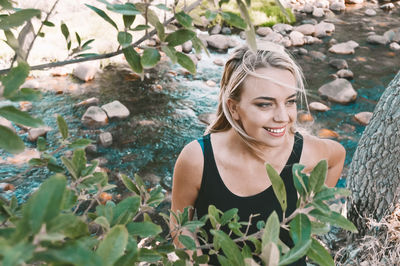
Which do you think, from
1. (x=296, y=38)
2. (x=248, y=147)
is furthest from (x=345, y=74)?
(x=248, y=147)

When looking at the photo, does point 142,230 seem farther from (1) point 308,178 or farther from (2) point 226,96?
(2) point 226,96

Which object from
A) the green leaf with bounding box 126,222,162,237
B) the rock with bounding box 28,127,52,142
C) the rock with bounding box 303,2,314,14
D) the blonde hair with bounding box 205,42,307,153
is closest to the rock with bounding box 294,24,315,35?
the rock with bounding box 303,2,314,14

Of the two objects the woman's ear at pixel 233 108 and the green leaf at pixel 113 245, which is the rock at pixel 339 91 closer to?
the woman's ear at pixel 233 108

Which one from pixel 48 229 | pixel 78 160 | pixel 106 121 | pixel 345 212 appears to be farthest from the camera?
pixel 106 121

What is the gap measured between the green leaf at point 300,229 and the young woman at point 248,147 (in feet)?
3.30

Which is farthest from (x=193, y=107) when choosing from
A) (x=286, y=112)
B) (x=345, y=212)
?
(x=286, y=112)

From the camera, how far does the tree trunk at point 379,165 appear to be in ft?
7.39

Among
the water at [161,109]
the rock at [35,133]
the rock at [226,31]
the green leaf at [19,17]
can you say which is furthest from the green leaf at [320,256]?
the rock at [226,31]

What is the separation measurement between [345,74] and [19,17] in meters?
6.12

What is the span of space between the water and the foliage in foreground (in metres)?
3.18

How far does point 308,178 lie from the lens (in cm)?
77

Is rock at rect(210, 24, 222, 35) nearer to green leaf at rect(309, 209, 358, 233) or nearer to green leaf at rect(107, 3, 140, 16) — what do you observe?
green leaf at rect(107, 3, 140, 16)

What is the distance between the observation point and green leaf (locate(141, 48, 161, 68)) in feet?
2.36

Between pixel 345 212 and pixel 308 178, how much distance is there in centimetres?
227
